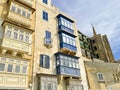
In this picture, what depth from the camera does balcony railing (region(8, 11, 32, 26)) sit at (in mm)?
16716

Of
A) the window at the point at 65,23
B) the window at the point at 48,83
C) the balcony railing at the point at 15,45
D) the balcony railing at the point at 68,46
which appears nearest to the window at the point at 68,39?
the balcony railing at the point at 68,46

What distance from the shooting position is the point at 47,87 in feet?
54.9

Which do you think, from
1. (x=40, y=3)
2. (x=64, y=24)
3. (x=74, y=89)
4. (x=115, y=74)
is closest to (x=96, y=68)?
(x=115, y=74)

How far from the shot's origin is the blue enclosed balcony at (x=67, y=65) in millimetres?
19231

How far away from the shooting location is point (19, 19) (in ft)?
57.3

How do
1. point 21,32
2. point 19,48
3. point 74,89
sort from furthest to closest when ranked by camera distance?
point 74,89 < point 21,32 < point 19,48

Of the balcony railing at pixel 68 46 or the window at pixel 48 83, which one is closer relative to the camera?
the window at pixel 48 83

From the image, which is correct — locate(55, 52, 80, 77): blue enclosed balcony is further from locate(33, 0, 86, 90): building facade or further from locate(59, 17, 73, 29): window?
locate(59, 17, 73, 29): window

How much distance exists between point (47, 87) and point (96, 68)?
42.8ft

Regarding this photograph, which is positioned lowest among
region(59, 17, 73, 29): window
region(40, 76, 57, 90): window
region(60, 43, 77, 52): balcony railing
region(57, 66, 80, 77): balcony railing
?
region(40, 76, 57, 90): window

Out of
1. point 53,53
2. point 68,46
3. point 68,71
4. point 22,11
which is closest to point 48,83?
point 68,71

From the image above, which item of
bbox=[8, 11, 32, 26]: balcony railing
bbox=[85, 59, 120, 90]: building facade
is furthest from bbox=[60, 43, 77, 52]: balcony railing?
bbox=[8, 11, 32, 26]: balcony railing

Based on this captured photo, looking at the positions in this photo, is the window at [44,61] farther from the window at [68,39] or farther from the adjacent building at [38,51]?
the window at [68,39]

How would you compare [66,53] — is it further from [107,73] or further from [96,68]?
[107,73]
